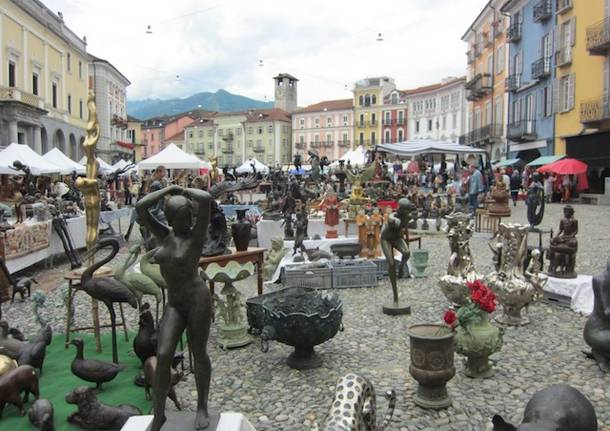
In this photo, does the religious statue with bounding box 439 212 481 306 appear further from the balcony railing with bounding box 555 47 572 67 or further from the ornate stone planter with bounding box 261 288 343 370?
the balcony railing with bounding box 555 47 572 67

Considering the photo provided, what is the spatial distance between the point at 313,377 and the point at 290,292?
4.59ft

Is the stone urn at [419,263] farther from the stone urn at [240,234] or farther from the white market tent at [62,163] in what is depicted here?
the white market tent at [62,163]

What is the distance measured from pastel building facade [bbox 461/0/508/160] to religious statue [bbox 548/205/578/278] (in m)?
27.4

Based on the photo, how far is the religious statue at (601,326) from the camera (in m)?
5.19

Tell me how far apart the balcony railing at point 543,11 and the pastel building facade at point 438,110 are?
2570 centimetres

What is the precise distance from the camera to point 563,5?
2561 centimetres

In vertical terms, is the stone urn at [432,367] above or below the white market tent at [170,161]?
below

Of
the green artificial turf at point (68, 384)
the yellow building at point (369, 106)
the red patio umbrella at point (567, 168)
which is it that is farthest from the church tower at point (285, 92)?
the green artificial turf at point (68, 384)

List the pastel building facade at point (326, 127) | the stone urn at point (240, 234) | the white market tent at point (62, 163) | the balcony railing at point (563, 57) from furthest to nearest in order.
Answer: the pastel building facade at point (326, 127)
the balcony railing at point (563, 57)
the white market tent at point (62, 163)
the stone urn at point (240, 234)

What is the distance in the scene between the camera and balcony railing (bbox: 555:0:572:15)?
2489 centimetres

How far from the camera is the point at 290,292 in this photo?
21.4 feet

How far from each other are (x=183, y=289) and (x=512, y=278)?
16.0 ft

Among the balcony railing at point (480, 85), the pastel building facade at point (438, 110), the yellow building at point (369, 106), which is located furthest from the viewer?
the yellow building at point (369, 106)

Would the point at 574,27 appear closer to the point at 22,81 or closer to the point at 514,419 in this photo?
the point at 514,419
